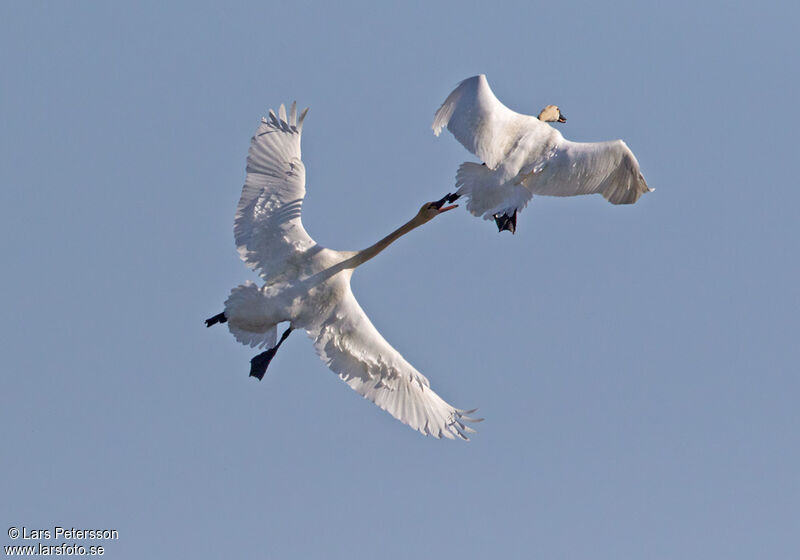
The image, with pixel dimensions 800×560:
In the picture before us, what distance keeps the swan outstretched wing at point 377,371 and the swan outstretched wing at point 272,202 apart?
132 cm

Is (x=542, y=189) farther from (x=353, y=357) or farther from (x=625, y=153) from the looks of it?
(x=353, y=357)

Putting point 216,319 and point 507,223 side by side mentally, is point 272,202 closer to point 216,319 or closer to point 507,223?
point 216,319

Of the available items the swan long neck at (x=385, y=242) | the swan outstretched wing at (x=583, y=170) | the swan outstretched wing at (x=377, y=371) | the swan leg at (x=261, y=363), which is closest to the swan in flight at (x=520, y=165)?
the swan outstretched wing at (x=583, y=170)

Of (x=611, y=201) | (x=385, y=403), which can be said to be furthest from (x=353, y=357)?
(x=611, y=201)

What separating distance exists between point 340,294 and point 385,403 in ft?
6.43

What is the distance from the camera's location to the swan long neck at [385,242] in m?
28.0

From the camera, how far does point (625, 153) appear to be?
2806cm

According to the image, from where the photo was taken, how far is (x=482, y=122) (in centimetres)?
2841

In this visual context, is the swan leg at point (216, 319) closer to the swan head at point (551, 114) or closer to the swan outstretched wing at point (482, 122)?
the swan outstretched wing at point (482, 122)

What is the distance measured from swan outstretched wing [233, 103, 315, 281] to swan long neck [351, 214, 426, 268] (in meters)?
0.84

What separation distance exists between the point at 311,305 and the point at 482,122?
433 cm

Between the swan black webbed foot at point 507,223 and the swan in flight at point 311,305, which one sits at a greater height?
the swan black webbed foot at point 507,223

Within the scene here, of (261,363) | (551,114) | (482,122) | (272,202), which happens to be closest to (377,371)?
(261,363)

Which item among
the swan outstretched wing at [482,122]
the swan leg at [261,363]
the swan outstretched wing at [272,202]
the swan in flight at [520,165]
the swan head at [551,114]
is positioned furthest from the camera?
the swan head at [551,114]
